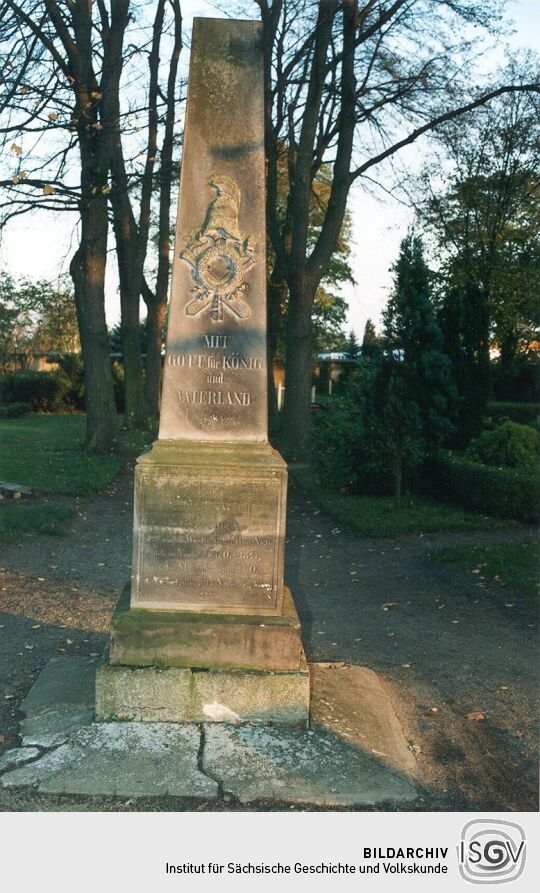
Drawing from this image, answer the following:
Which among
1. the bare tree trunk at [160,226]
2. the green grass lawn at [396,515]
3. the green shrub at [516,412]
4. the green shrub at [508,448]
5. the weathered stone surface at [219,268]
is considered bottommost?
the green grass lawn at [396,515]

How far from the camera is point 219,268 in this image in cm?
518

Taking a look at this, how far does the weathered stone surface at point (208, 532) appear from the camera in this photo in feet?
16.7

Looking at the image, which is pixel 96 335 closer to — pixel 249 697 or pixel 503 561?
pixel 503 561

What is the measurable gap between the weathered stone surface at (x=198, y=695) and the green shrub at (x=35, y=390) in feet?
116

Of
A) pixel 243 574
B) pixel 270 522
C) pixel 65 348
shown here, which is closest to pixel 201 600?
pixel 243 574

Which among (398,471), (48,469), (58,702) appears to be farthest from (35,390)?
(58,702)

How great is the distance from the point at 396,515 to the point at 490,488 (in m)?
1.48

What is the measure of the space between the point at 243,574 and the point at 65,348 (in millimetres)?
53099

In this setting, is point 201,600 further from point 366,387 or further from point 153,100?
point 153,100

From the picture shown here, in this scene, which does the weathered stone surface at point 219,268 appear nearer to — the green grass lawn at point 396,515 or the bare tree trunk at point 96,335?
the green grass lawn at point 396,515

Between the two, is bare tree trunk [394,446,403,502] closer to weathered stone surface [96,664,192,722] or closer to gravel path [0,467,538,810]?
gravel path [0,467,538,810]

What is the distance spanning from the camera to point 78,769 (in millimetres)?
4406

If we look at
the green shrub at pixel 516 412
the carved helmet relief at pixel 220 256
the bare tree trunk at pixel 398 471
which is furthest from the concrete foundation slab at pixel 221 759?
the green shrub at pixel 516 412

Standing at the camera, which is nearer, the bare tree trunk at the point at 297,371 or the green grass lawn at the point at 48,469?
the green grass lawn at the point at 48,469
